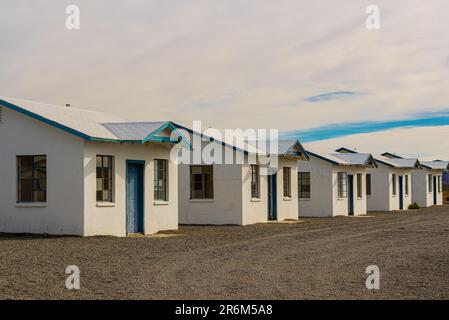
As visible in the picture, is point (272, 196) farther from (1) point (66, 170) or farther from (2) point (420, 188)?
(2) point (420, 188)

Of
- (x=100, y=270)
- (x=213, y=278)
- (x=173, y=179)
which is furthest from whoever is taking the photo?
(x=173, y=179)

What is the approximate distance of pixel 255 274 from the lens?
11812 millimetres

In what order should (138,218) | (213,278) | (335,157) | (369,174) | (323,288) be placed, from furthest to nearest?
(369,174) → (335,157) → (138,218) → (213,278) → (323,288)

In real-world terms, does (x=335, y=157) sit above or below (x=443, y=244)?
above

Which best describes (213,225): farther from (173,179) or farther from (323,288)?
(323,288)

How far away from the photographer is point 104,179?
19719 millimetres

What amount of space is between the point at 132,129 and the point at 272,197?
1032 cm

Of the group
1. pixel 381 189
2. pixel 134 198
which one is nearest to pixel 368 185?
pixel 381 189

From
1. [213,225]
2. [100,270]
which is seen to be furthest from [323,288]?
[213,225]

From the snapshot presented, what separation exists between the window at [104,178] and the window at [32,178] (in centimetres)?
141

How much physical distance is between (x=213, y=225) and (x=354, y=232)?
5.94 meters

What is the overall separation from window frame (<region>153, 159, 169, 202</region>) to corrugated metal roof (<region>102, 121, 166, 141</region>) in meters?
1.64

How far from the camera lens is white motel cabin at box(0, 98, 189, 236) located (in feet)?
61.8

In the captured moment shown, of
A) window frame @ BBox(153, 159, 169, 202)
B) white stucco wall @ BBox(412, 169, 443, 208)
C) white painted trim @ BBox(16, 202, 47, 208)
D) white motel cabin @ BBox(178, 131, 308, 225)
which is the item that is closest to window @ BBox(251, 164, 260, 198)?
white motel cabin @ BBox(178, 131, 308, 225)
